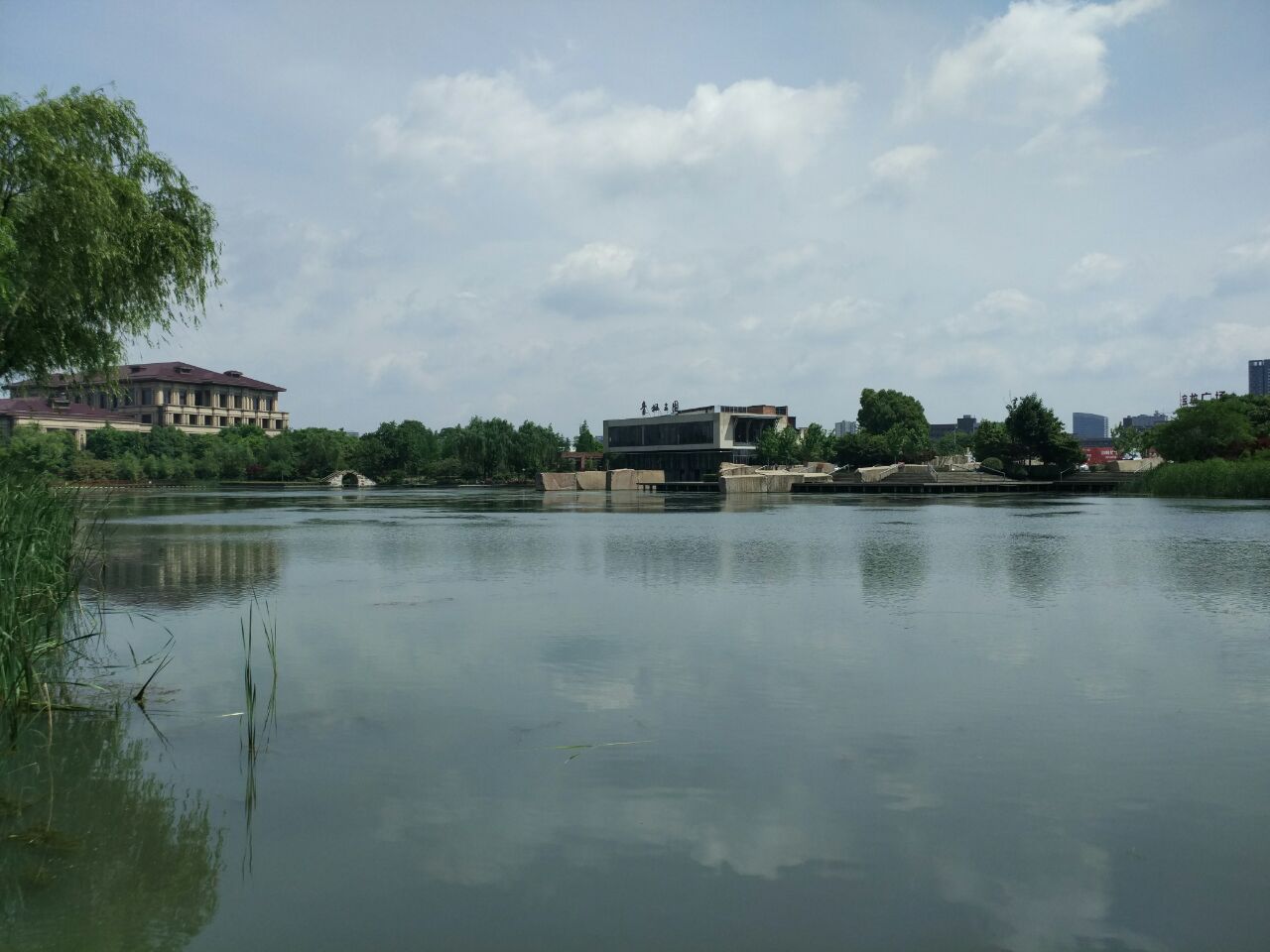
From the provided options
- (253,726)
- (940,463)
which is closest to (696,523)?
(253,726)

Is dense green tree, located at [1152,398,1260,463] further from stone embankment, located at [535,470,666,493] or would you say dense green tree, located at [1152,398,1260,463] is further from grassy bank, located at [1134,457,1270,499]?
stone embankment, located at [535,470,666,493]

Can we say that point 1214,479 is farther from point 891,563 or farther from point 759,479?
point 891,563

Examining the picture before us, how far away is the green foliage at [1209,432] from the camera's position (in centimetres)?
6806

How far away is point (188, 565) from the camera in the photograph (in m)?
23.4

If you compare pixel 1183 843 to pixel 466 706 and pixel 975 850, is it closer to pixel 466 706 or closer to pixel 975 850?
pixel 975 850

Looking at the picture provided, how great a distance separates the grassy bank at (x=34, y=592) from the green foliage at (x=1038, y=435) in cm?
8414

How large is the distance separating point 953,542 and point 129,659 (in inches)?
939

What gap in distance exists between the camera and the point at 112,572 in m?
21.6

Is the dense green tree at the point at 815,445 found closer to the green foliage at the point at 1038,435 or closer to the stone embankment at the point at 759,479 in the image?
the stone embankment at the point at 759,479

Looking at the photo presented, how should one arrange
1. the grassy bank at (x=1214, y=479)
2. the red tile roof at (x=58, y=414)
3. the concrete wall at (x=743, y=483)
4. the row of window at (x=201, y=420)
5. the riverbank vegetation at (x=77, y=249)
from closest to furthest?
1. the riverbank vegetation at (x=77, y=249)
2. the grassy bank at (x=1214, y=479)
3. the concrete wall at (x=743, y=483)
4. the red tile roof at (x=58, y=414)
5. the row of window at (x=201, y=420)

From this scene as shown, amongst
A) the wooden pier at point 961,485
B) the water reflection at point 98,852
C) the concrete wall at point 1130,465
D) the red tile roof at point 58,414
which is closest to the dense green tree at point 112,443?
the red tile roof at point 58,414

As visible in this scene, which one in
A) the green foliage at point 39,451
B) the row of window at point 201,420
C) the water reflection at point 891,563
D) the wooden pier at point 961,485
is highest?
the row of window at point 201,420

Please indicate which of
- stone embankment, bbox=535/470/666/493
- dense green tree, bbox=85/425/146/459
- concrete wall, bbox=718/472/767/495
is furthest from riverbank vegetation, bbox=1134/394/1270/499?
dense green tree, bbox=85/425/146/459

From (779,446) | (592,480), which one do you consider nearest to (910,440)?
(779,446)
